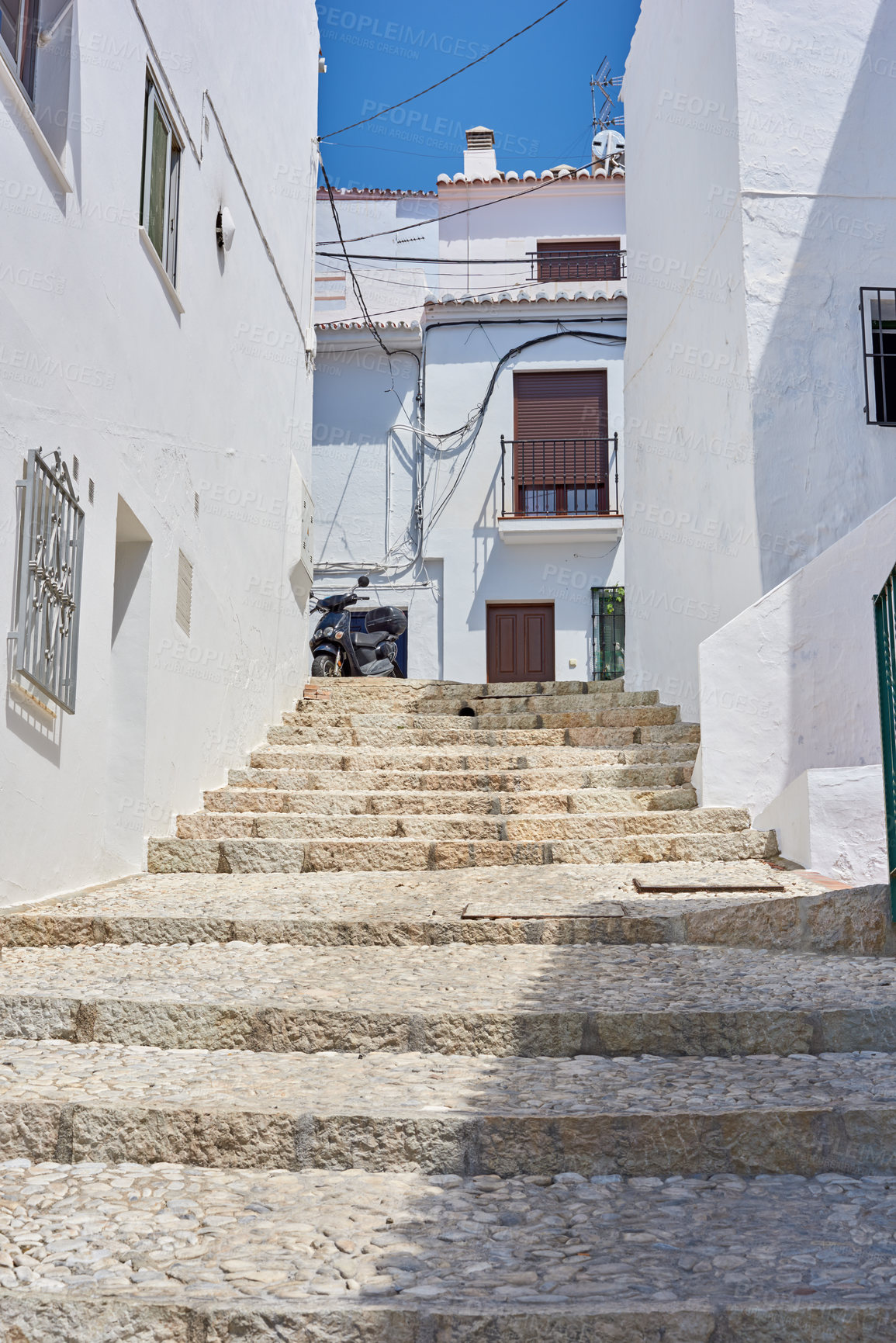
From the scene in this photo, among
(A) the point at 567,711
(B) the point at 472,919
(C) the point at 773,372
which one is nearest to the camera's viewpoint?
(B) the point at 472,919

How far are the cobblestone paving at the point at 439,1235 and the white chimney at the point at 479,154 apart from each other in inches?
750

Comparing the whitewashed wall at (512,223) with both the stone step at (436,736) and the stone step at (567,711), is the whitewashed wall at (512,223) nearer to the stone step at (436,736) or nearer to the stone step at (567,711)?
the stone step at (567,711)

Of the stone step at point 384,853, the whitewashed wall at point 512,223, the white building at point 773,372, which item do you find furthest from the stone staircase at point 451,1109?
the whitewashed wall at point 512,223

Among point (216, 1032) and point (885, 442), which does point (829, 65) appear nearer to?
point (885, 442)

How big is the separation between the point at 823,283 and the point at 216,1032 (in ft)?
21.5

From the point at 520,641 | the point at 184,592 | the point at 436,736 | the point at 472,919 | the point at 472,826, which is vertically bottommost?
A: the point at 472,919

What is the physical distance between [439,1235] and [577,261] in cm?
1768

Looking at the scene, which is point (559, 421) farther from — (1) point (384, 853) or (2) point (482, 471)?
(1) point (384, 853)

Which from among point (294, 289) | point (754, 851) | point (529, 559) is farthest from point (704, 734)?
point (529, 559)

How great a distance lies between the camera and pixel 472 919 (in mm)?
4500

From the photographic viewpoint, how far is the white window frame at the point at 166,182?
593cm

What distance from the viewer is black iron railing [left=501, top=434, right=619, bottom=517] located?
16.9 metres

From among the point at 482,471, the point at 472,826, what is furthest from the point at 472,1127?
the point at 482,471

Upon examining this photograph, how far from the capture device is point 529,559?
666 inches
